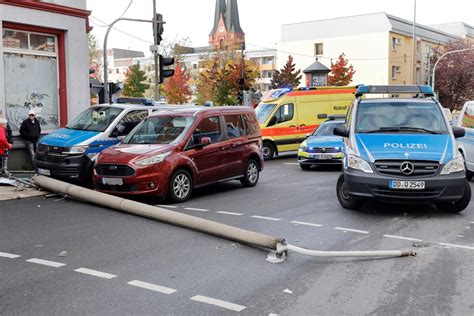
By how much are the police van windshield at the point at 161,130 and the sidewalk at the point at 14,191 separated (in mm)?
2228

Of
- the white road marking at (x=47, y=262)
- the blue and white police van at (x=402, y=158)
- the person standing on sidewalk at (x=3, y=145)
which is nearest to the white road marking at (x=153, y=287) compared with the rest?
the white road marking at (x=47, y=262)

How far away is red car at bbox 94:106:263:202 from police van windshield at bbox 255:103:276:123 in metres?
7.12

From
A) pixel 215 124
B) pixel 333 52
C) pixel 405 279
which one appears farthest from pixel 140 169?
pixel 333 52

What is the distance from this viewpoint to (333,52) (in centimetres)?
6372

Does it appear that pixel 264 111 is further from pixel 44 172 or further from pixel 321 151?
pixel 44 172

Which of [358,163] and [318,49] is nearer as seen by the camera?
[358,163]

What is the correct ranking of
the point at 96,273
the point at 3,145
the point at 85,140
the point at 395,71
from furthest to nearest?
the point at 395,71 → the point at 3,145 → the point at 85,140 → the point at 96,273

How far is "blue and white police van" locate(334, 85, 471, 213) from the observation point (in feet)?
28.4

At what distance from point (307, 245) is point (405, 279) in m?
1.70

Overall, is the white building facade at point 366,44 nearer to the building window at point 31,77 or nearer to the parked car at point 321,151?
the parked car at point 321,151

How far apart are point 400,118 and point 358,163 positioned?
59.4 inches

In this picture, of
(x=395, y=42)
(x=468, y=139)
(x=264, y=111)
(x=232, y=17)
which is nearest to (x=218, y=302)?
(x=468, y=139)

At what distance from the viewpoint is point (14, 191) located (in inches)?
460

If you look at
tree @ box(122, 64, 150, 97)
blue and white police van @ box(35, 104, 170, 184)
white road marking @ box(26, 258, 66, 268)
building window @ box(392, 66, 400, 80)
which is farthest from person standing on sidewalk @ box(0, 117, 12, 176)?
tree @ box(122, 64, 150, 97)
